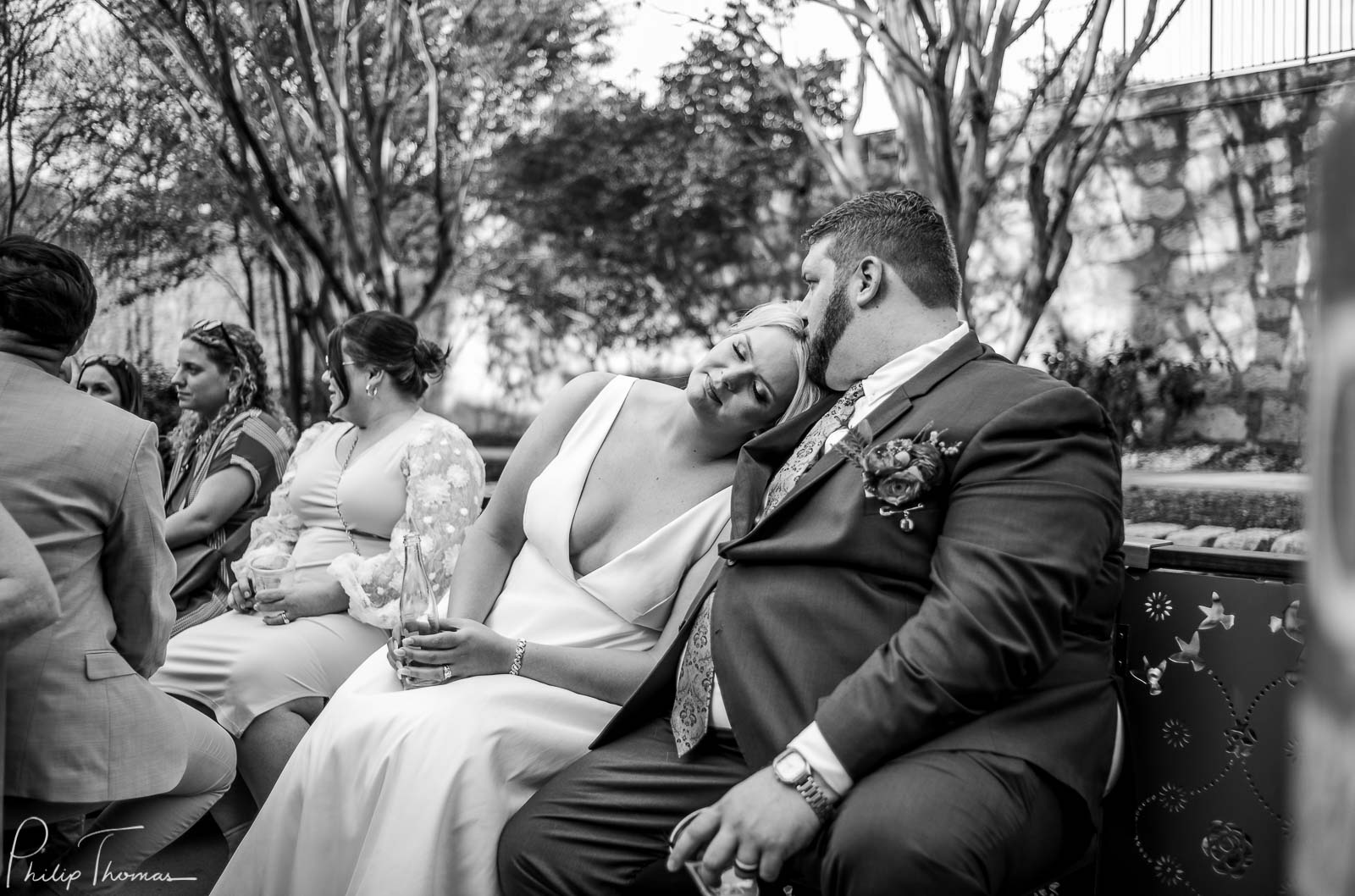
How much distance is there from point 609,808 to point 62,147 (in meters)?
14.2

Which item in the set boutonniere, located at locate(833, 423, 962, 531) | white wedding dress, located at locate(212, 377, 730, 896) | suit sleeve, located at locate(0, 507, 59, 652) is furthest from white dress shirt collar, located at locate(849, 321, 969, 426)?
suit sleeve, located at locate(0, 507, 59, 652)

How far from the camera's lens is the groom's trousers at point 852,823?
6.32ft

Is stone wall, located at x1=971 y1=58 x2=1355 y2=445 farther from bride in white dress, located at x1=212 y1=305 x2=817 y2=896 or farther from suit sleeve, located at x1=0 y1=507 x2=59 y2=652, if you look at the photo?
suit sleeve, located at x1=0 y1=507 x2=59 y2=652

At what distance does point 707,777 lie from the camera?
2.44 m

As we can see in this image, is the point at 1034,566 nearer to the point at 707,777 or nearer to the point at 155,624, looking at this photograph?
the point at 707,777

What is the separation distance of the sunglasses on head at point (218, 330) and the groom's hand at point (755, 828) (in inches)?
146

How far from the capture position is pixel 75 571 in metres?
2.50

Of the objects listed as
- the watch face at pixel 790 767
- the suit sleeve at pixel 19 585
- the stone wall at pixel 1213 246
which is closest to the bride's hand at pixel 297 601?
the suit sleeve at pixel 19 585

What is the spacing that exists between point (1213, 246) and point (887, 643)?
13.5 metres

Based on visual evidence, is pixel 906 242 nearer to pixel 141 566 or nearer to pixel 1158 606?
pixel 1158 606

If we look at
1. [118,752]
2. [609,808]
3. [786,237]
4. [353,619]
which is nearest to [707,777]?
[609,808]

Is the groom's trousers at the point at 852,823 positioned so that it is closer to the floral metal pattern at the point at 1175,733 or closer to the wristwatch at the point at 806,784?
the wristwatch at the point at 806,784

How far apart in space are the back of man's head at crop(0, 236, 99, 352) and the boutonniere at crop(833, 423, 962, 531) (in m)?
1.76

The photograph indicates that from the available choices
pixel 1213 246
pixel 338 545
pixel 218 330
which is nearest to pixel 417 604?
pixel 338 545
